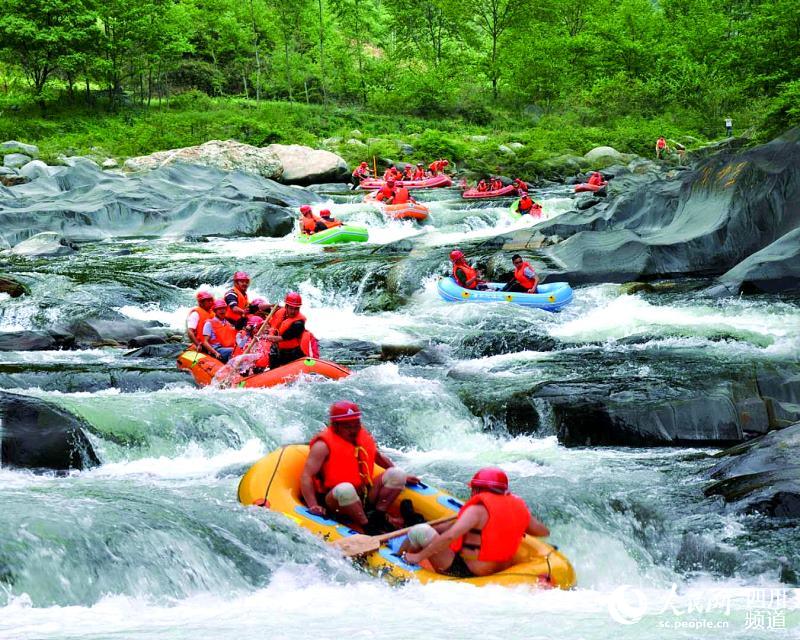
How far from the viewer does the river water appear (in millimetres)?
5137

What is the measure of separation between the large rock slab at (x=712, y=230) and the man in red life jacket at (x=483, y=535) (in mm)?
10549

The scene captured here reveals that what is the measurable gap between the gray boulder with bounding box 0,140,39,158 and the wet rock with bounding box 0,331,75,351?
66.0 ft

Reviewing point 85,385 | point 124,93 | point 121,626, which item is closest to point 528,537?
point 121,626

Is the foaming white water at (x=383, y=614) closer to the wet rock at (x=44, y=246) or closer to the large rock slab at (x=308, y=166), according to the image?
the wet rock at (x=44, y=246)

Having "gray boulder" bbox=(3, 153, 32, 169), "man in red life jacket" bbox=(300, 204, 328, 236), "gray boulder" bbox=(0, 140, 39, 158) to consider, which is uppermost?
"gray boulder" bbox=(0, 140, 39, 158)

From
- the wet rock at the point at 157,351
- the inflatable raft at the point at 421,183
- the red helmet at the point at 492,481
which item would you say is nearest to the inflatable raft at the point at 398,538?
the red helmet at the point at 492,481

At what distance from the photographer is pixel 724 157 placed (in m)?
17.3

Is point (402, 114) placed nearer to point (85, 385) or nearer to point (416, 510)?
point (85, 385)

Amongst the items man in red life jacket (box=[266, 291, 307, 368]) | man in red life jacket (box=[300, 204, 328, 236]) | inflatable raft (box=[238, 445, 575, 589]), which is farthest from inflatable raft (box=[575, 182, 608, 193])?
inflatable raft (box=[238, 445, 575, 589])

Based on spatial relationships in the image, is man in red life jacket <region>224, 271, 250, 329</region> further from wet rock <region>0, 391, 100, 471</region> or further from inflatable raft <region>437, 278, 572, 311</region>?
inflatable raft <region>437, 278, 572, 311</region>

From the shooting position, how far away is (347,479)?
21.3 ft

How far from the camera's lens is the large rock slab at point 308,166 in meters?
30.7

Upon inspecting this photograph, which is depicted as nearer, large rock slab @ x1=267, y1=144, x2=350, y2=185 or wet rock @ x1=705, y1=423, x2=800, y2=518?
wet rock @ x1=705, y1=423, x2=800, y2=518

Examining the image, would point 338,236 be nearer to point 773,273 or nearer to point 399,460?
point 773,273
